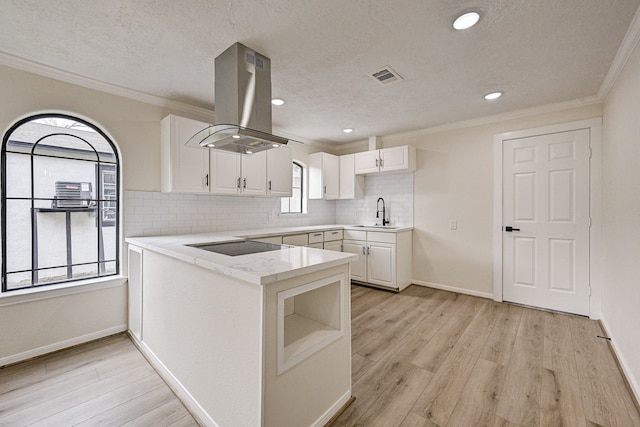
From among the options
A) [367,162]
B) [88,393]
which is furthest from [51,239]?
[367,162]

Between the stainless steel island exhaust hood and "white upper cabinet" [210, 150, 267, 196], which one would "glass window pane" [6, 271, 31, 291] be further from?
the stainless steel island exhaust hood

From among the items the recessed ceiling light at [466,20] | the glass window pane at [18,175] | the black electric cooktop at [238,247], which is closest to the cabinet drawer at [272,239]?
the black electric cooktop at [238,247]

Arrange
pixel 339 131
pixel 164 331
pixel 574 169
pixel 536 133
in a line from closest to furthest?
pixel 164 331 → pixel 574 169 → pixel 536 133 → pixel 339 131

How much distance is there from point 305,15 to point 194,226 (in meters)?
2.56

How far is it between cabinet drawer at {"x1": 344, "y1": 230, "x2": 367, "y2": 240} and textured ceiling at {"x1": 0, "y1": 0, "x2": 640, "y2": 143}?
2.01 metres

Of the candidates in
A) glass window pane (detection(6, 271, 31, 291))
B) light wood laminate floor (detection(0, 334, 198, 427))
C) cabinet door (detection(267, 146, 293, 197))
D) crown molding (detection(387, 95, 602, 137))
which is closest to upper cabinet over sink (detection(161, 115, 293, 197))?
cabinet door (detection(267, 146, 293, 197))

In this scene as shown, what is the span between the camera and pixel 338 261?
162 centimetres

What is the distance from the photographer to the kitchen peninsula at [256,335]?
1.30m

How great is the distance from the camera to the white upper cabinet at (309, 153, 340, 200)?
15.5 ft

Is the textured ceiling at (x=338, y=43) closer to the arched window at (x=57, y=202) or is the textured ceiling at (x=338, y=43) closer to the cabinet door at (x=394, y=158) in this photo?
the arched window at (x=57, y=202)

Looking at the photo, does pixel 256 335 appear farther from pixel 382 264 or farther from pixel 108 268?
pixel 382 264

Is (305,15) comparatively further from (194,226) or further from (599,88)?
(599,88)

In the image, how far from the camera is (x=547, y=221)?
10.7 feet

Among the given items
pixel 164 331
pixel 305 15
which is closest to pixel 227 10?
pixel 305 15
